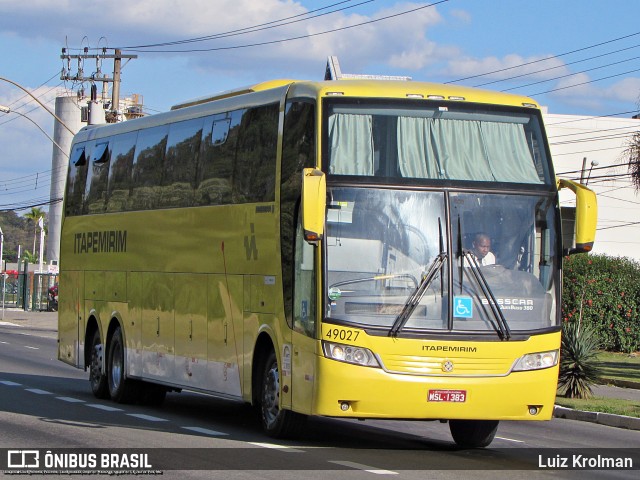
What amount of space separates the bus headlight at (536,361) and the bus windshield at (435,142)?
1.83 meters

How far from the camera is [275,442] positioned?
1340 cm

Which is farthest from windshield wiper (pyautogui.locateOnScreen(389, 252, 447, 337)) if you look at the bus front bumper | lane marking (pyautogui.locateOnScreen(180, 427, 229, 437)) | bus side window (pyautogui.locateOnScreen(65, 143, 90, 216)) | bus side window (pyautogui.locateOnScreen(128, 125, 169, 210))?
bus side window (pyautogui.locateOnScreen(65, 143, 90, 216))

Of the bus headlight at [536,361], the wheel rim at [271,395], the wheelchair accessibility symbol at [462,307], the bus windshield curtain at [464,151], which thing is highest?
the bus windshield curtain at [464,151]

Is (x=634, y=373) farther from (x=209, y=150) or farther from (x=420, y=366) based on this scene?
(x=420, y=366)

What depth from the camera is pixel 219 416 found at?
17297 millimetres

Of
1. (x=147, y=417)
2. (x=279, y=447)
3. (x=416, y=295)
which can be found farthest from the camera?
(x=147, y=417)

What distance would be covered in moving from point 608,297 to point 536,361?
2483 cm

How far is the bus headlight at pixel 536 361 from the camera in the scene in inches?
490

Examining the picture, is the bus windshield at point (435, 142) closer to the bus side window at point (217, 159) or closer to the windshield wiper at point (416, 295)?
the windshield wiper at point (416, 295)

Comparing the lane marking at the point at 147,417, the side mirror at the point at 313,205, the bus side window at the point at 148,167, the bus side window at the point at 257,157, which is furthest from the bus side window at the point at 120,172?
the side mirror at the point at 313,205

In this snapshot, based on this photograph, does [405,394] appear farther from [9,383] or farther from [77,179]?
[9,383]

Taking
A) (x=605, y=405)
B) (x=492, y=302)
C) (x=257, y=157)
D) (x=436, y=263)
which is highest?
(x=257, y=157)

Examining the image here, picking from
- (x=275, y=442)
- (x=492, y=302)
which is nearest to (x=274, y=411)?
(x=275, y=442)

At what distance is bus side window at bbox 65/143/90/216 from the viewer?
21.2 m
